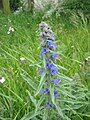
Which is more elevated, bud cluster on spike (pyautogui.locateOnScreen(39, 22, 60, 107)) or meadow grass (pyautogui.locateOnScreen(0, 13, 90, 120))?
bud cluster on spike (pyautogui.locateOnScreen(39, 22, 60, 107))

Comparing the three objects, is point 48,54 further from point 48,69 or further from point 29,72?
point 29,72

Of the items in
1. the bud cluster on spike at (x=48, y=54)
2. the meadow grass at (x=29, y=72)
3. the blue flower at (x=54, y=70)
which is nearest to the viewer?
the bud cluster on spike at (x=48, y=54)

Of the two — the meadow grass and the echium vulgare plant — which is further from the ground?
the echium vulgare plant

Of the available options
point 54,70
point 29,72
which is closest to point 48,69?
point 54,70

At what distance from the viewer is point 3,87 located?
273cm

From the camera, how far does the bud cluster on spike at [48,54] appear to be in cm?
180

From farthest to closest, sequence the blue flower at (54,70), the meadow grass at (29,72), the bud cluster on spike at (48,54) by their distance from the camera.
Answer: the meadow grass at (29,72)
the blue flower at (54,70)
the bud cluster on spike at (48,54)

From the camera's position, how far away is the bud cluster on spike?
1.80 meters

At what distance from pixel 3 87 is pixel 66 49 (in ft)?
3.67

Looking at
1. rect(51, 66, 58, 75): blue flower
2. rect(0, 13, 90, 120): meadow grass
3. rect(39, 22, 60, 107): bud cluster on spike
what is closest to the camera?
rect(39, 22, 60, 107): bud cluster on spike

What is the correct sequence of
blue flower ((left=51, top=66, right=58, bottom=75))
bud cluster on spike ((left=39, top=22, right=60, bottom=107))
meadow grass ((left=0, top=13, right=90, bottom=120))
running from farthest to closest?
meadow grass ((left=0, top=13, right=90, bottom=120)), blue flower ((left=51, top=66, right=58, bottom=75)), bud cluster on spike ((left=39, top=22, right=60, bottom=107))

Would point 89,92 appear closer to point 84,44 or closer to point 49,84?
point 49,84

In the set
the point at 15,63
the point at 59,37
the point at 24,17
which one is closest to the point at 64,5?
the point at 24,17

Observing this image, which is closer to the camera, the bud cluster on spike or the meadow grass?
the bud cluster on spike
